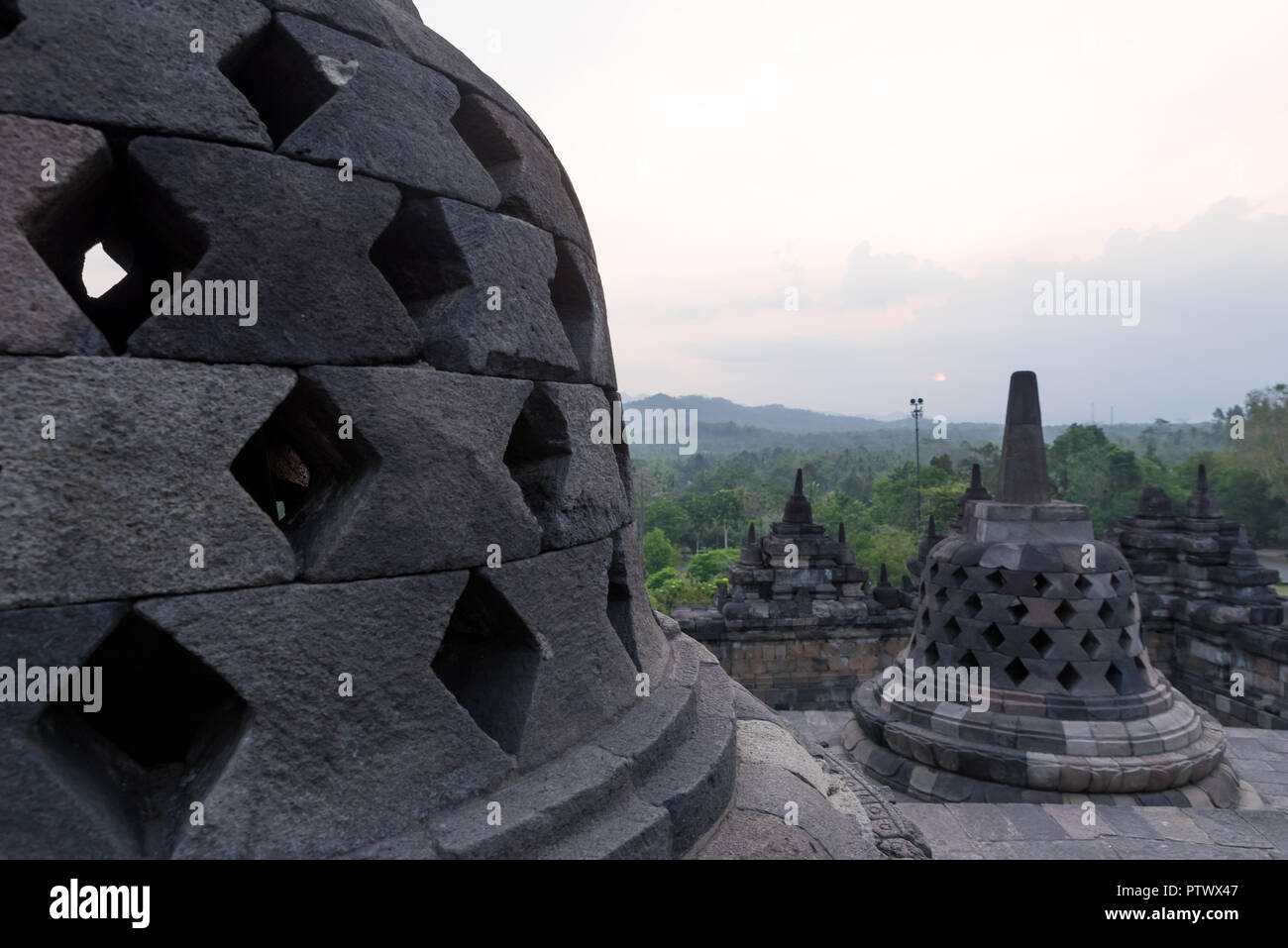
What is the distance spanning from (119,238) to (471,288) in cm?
114

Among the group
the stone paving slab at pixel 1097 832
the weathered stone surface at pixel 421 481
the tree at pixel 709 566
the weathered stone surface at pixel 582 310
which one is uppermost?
the weathered stone surface at pixel 582 310

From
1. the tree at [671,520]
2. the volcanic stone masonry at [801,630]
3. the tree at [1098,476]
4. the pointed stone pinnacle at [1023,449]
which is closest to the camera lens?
the pointed stone pinnacle at [1023,449]

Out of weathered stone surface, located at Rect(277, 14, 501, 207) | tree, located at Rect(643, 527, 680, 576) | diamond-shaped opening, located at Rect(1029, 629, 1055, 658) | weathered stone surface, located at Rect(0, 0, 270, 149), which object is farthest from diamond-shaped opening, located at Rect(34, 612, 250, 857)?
tree, located at Rect(643, 527, 680, 576)

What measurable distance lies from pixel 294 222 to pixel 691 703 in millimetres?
2045

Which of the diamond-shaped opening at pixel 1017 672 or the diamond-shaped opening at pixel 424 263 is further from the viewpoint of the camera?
the diamond-shaped opening at pixel 1017 672

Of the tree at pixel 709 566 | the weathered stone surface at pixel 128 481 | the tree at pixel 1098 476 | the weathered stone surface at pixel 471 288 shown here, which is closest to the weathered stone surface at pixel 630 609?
the weathered stone surface at pixel 471 288

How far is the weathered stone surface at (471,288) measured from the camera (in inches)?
81.7

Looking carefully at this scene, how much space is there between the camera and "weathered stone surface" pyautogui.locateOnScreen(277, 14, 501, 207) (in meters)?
1.90

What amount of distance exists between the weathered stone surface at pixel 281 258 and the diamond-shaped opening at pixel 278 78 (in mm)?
267

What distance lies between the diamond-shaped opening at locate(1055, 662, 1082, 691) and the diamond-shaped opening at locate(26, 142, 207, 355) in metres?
6.21

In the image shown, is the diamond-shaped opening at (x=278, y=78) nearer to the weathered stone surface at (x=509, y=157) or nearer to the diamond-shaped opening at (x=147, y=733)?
the weathered stone surface at (x=509, y=157)

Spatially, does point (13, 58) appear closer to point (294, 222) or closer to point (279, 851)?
point (294, 222)
